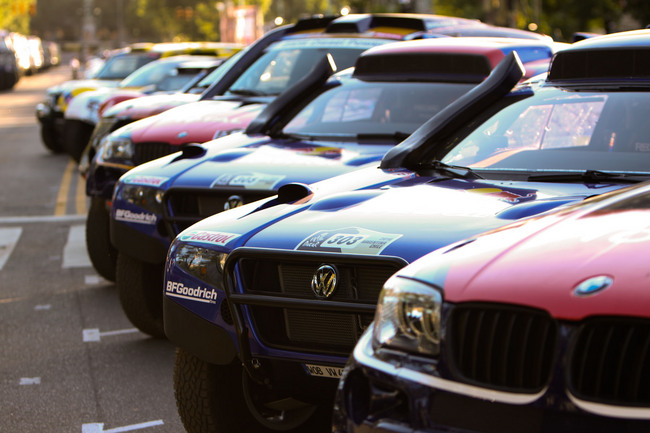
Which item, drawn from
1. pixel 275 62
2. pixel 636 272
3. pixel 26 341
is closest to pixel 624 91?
pixel 636 272

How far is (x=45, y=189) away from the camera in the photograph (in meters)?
15.7

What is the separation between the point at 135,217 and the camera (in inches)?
248

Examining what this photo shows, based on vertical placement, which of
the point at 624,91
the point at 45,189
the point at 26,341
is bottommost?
the point at 45,189

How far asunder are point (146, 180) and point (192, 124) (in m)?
1.91

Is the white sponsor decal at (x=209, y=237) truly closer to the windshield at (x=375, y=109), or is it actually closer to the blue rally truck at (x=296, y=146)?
the blue rally truck at (x=296, y=146)

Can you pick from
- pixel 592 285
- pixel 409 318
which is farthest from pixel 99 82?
pixel 592 285

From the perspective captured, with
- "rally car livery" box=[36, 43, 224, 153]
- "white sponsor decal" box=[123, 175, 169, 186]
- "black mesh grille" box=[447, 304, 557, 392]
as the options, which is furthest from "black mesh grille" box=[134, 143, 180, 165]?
"rally car livery" box=[36, 43, 224, 153]

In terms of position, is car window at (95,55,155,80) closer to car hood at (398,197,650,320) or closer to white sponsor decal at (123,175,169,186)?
white sponsor decal at (123,175,169,186)

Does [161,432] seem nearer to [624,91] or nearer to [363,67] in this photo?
→ [624,91]

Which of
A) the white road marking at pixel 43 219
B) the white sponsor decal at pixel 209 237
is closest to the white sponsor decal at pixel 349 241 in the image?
the white sponsor decal at pixel 209 237

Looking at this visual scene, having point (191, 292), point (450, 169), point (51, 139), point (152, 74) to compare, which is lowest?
point (51, 139)

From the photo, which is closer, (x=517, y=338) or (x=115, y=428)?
(x=517, y=338)

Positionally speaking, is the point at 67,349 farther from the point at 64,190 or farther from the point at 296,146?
the point at 64,190

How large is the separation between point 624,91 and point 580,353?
2470 mm
